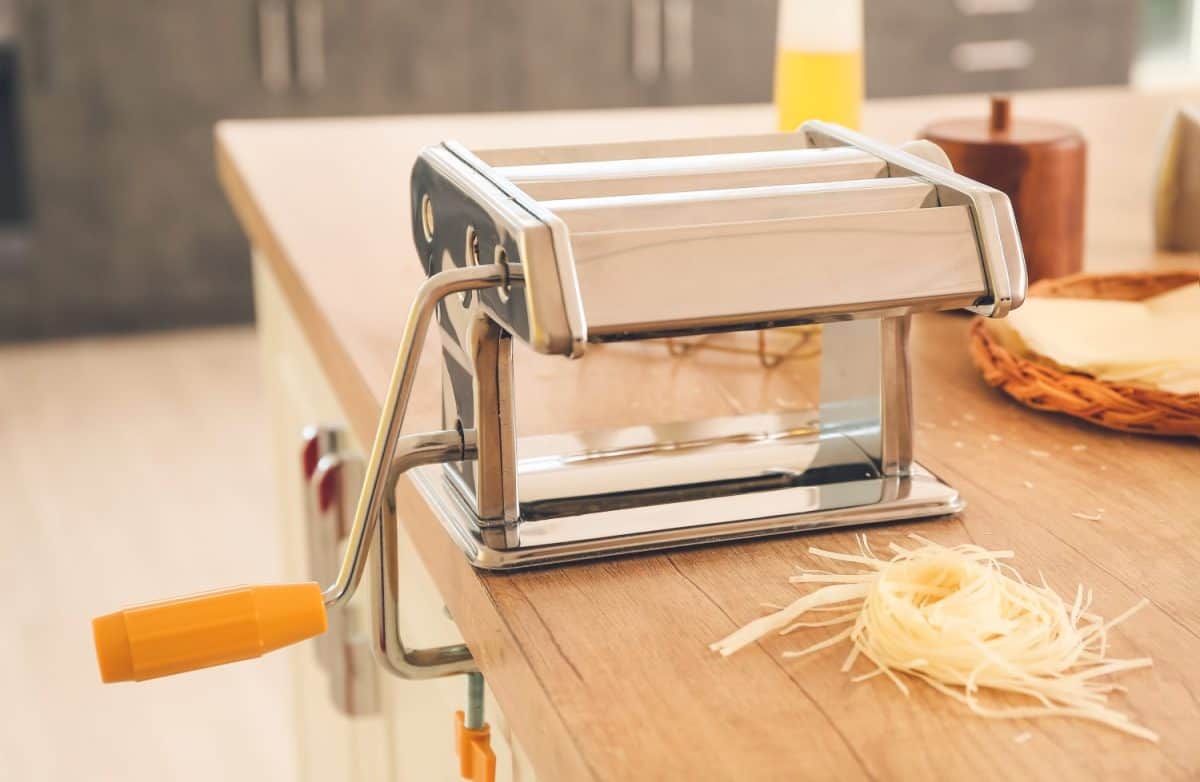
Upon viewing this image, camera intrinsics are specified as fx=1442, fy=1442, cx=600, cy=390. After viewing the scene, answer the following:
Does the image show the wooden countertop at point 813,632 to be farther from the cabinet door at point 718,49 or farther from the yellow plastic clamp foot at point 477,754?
the cabinet door at point 718,49

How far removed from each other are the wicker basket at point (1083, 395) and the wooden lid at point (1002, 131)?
0.60ft

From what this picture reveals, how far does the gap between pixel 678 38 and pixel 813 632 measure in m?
3.73

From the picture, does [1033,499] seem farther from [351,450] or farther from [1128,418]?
[351,450]

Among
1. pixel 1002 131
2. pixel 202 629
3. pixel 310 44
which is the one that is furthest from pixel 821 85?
pixel 310 44

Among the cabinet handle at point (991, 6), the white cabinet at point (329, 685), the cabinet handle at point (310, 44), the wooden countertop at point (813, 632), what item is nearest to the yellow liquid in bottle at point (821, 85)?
the wooden countertop at point (813, 632)

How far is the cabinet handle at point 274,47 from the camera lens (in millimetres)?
3887

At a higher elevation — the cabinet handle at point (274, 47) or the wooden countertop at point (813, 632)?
the cabinet handle at point (274, 47)

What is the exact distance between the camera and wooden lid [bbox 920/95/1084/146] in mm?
1160

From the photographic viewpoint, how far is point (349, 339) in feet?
3.56

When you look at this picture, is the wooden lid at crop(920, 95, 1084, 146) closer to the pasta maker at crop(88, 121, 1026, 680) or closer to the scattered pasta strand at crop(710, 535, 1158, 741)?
the pasta maker at crop(88, 121, 1026, 680)

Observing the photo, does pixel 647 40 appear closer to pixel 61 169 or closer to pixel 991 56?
pixel 991 56

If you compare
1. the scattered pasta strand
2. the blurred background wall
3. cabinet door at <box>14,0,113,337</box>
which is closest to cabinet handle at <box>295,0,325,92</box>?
the blurred background wall

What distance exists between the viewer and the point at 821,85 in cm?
129

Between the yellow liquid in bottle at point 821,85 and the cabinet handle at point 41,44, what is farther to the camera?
the cabinet handle at point 41,44
